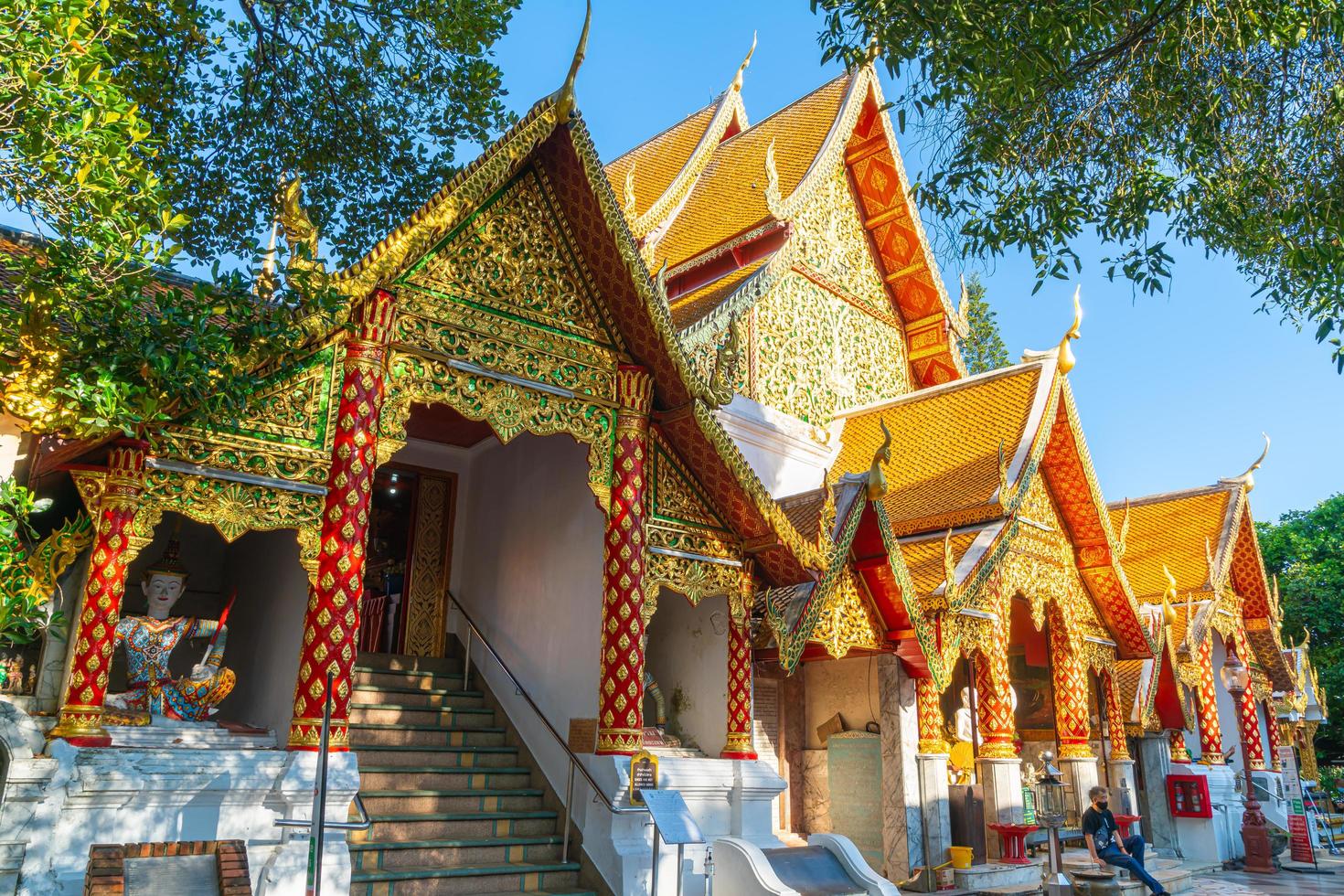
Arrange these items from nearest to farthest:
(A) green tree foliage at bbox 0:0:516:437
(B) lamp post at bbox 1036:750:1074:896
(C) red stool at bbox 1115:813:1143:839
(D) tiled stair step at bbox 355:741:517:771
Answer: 1. (A) green tree foliage at bbox 0:0:516:437
2. (D) tiled stair step at bbox 355:741:517:771
3. (B) lamp post at bbox 1036:750:1074:896
4. (C) red stool at bbox 1115:813:1143:839

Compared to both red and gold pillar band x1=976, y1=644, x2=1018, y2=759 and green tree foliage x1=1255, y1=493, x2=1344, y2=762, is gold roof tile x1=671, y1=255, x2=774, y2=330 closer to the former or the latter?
red and gold pillar band x1=976, y1=644, x2=1018, y2=759

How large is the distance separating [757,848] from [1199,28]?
4957 mm

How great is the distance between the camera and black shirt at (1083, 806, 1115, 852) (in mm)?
7383

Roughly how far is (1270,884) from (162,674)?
33.8ft

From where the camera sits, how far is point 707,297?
33.7ft

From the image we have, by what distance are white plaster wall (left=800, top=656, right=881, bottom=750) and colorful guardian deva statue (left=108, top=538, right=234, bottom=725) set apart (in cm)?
513

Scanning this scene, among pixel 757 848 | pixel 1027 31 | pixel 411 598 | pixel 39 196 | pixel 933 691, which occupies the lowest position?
pixel 757 848

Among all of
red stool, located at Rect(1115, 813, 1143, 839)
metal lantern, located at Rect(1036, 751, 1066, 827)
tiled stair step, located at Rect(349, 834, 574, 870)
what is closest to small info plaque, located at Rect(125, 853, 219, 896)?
tiled stair step, located at Rect(349, 834, 574, 870)

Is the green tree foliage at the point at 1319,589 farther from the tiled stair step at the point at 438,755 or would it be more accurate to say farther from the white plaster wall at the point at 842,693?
the tiled stair step at the point at 438,755

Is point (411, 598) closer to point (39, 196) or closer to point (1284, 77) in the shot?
point (39, 196)

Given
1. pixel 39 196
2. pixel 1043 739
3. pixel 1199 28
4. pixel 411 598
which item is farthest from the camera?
pixel 1043 739

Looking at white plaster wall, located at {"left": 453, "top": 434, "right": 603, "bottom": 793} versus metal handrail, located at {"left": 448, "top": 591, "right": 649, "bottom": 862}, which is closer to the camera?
metal handrail, located at {"left": 448, "top": 591, "right": 649, "bottom": 862}

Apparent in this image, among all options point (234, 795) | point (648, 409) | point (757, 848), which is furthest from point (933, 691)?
point (234, 795)

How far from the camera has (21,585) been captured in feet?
12.5
